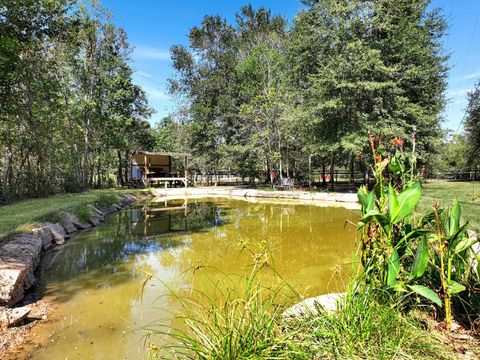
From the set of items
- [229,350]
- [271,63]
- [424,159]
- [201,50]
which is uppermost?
[201,50]

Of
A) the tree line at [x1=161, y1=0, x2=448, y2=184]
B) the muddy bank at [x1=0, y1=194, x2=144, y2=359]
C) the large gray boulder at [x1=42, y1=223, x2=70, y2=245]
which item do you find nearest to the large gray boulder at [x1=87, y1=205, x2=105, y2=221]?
the large gray boulder at [x1=42, y1=223, x2=70, y2=245]

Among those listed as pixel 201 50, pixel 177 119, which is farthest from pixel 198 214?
pixel 201 50

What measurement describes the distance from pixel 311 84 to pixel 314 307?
1634cm

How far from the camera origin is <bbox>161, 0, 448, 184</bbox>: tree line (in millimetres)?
13086

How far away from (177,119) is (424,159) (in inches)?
665

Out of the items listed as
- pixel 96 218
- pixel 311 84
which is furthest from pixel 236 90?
pixel 96 218

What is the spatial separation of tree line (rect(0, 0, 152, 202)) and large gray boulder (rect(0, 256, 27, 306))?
568cm

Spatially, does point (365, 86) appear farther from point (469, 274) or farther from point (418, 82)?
point (469, 274)

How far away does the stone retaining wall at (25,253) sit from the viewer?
10.3 feet

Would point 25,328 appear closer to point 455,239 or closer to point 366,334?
point 366,334

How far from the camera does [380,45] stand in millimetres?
13234

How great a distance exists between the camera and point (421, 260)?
6.22ft

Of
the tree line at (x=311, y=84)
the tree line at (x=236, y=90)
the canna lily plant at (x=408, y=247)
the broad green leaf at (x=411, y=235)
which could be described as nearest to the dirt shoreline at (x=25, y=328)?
the canna lily plant at (x=408, y=247)

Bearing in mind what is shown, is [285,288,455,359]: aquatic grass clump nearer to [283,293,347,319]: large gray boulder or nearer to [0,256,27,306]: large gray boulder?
[283,293,347,319]: large gray boulder
